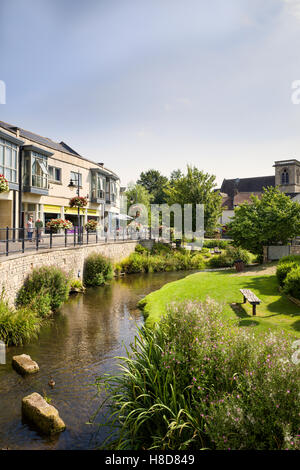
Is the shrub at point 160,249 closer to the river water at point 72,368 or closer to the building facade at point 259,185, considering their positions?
the river water at point 72,368

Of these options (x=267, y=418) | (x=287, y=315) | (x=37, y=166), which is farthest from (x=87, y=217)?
(x=267, y=418)

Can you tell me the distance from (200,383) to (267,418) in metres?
1.27

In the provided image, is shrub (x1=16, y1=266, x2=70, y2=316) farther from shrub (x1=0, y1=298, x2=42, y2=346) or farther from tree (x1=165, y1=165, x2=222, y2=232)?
tree (x1=165, y1=165, x2=222, y2=232)

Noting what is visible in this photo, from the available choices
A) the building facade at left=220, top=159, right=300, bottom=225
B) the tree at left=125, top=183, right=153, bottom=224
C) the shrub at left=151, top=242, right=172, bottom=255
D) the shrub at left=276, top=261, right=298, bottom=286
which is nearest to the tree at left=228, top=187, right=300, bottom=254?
the shrub at left=276, top=261, right=298, bottom=286

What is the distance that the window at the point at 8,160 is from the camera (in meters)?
20.6

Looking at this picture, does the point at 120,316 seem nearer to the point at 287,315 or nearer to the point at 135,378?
the point at 287,315

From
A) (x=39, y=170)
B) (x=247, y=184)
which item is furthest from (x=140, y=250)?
(x=247, y=184)

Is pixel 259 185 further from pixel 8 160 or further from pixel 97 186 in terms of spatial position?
pixel 8 160

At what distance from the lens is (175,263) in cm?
2961

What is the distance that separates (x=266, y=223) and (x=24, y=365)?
17.8 m

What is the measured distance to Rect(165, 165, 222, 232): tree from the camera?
34688mm

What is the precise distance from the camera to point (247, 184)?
69375 mm

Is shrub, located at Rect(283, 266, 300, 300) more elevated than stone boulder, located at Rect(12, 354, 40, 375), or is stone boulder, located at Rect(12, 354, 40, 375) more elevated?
shrub, located at Rect(283, 266, 300, 300)

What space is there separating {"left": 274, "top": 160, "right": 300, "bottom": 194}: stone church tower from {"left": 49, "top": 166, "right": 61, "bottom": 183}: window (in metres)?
44.8
